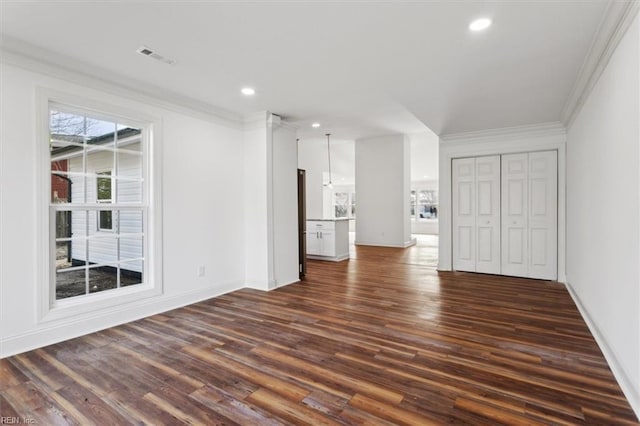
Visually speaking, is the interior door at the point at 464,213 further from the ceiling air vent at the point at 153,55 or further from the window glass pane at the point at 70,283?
the window glass pane at the point at 70,283

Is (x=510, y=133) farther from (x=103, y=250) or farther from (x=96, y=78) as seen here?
(x=103, y=250)

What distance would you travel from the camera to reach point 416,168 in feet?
44.2

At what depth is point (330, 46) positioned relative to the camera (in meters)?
2.80

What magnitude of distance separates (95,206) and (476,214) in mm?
5674

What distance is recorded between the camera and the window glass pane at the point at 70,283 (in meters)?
3.24

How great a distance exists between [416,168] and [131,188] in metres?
11.6

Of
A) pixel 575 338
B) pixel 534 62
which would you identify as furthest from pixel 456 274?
pixel 534 62

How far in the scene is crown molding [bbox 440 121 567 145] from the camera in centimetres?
511

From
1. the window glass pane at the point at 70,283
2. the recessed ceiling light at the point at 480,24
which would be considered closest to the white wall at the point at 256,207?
the window glass pane at the point at 70,283

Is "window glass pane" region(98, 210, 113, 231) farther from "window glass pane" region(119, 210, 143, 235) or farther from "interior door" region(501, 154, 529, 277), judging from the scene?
"interior door" region(501, 154, 529, 277)

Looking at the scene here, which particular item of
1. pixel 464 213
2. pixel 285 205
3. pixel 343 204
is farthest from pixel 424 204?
pixel 285 205

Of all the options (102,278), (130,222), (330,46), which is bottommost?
(102,278)

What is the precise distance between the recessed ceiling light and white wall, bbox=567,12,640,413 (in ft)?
2.75

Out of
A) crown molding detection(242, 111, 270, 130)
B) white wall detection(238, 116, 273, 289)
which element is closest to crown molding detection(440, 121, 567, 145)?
crown molding detection(242, 111, 270, 130)
